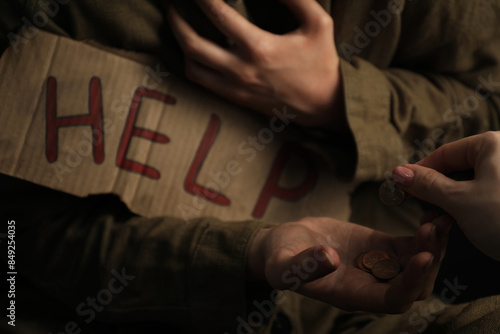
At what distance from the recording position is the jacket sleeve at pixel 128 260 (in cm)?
72

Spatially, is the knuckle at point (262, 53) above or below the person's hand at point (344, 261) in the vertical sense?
above

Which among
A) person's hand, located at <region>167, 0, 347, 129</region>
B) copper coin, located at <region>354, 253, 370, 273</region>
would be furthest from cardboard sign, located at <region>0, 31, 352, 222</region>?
copper coin, located at <region>354, 253, 370, 273</region>

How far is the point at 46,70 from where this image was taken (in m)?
0.78

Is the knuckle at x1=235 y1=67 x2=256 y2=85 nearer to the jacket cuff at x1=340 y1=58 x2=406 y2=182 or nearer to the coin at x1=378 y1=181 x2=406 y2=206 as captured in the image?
the jacket cuff at x1=340 y1=58 x2=406 y2=182

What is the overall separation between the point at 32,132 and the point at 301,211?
0.47 m

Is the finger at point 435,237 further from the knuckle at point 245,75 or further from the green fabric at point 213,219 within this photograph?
the knuckle at point 245,75

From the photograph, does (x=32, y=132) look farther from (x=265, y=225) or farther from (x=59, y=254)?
(x=265, y=225)

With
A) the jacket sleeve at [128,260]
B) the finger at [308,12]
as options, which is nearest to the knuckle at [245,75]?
the finger at [308,12]

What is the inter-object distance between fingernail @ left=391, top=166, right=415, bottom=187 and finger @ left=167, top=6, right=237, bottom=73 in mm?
330

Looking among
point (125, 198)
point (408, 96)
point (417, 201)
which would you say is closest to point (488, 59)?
point (408, 96)

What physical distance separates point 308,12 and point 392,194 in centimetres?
32

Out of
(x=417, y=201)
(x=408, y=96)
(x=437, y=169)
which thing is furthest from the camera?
(x=417, y=201)

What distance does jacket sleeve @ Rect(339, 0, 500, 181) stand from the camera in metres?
0.81

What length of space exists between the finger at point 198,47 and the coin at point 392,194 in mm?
309
